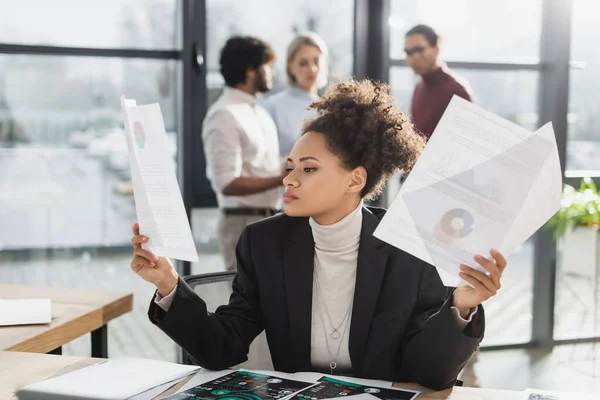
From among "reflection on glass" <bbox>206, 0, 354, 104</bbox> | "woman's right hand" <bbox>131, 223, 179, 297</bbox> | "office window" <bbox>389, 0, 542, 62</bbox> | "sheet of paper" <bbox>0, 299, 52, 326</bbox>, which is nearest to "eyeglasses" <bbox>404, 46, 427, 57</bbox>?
"office window" <bbox>389, 0, 542, 62</bbox>

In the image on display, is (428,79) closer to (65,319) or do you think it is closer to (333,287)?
(333,287)

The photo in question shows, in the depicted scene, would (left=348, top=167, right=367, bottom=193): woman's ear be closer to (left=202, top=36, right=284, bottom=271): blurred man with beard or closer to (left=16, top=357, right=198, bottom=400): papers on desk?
(left=16, top=357, right=198, bottom=400): papers on desk

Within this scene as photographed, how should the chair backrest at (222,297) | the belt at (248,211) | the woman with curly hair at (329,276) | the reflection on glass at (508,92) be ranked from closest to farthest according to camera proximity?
the woman with curly hair at (329,276) < the chair backrest at (222,297) < the belt at (248,211) < the reflection on glass at (508,92)

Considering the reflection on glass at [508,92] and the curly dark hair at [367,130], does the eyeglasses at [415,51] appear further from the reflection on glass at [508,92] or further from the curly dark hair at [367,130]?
the curly dark hair at [367,130]

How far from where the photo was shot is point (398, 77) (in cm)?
408

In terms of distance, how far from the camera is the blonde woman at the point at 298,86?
348cm

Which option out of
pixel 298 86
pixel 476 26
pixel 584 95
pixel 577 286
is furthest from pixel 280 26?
pixel 577 286

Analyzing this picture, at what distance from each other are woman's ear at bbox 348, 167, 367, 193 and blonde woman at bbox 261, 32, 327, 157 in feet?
5.44

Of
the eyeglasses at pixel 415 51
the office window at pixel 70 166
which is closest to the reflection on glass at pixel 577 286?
the eyeglasses at pixel 415 51

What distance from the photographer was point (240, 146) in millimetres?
3189

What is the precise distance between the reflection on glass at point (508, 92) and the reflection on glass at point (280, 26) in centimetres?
72

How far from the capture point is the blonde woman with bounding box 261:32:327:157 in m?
3.48

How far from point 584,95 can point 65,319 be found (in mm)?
3450

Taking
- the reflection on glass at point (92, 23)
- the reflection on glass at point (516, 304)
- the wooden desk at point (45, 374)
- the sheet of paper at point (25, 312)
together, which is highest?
the reflection on glass at point (92, 23)
